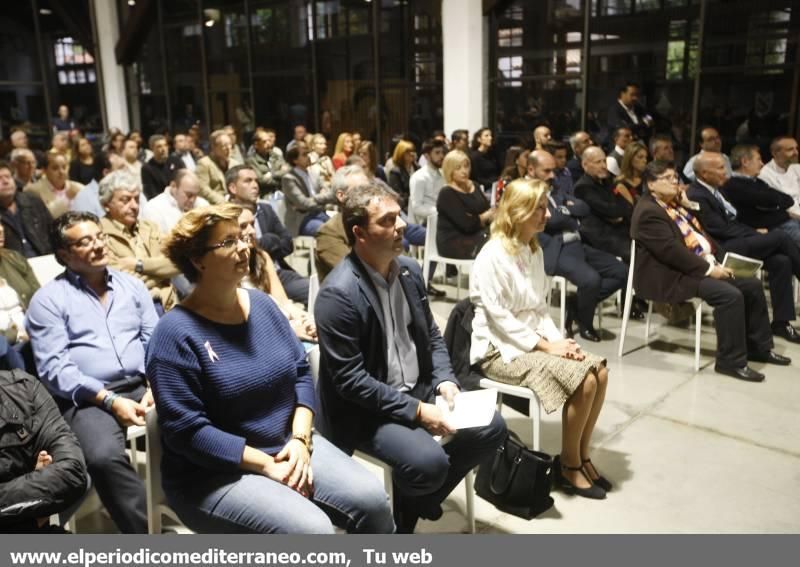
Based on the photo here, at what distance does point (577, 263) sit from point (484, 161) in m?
3.41

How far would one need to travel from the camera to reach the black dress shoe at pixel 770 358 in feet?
13.4

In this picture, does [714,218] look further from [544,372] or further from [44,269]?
[44,269]

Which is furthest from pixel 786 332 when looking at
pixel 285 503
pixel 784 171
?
pixel 285 503

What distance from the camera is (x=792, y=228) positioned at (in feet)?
16.7

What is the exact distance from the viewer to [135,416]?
2.34 meters

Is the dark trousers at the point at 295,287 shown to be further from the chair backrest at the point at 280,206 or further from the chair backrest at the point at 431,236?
the chair backrest at the point at 280,206

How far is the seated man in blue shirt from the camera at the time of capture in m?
2.22

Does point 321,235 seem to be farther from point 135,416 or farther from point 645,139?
point 645,139

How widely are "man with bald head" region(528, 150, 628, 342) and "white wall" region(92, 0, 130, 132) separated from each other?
10517mm

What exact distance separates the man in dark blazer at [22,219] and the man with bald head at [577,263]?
10.2ft

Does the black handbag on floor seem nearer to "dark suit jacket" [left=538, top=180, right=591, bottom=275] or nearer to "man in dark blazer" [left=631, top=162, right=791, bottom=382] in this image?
"man in dark blazer" [left=631, top=162, right=791, bottom=382]

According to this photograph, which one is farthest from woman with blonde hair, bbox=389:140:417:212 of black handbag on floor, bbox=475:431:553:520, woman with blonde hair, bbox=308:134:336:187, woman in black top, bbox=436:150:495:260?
black handbag on floor, bbox=475:431:553:520

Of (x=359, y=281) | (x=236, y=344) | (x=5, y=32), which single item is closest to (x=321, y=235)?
(x=359, y=281)
